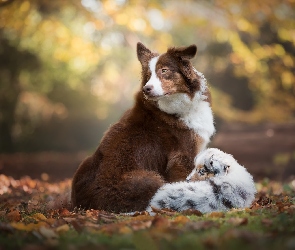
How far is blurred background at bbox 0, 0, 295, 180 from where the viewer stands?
13.3m

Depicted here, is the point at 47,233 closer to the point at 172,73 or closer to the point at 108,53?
the point at 172,73

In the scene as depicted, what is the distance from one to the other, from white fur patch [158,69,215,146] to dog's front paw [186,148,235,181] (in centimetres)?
37

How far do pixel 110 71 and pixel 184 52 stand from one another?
1633 centimetres

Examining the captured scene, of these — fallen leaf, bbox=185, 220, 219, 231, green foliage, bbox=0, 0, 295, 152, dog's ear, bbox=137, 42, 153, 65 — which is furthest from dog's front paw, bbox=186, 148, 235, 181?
green foliage, bbox=0, 0, 295, 152

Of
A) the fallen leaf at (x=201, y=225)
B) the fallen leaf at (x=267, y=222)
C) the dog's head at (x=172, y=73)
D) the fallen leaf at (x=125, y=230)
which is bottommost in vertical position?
the fallen leaf at (x=125, y=230)

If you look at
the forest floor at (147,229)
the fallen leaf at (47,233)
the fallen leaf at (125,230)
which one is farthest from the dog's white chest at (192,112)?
the fallen leaf at (47,233)

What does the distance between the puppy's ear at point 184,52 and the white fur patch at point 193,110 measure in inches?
17.9

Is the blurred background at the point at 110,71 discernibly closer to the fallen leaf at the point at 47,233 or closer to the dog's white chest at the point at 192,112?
the dog's white chest at the point at 192,112

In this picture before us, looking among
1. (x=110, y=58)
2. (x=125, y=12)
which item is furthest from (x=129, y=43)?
(x=110, y=58)

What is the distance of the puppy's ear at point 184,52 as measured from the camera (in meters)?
5.50

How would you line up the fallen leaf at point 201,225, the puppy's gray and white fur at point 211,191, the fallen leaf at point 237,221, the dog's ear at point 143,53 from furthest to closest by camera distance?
1. the dog's ear at point 143,53
2. the puppy's gray and white fur at point 211,191
3. the fallen leaf at point 237,221
4. the fallen leaf at point 201,225

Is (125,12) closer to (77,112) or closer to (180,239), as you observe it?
(77,112)

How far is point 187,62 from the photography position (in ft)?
18.5

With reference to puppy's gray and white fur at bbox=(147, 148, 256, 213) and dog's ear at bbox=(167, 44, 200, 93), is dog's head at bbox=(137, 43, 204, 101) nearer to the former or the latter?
dog's ear at bbox=(167, 44, 200, 93)
